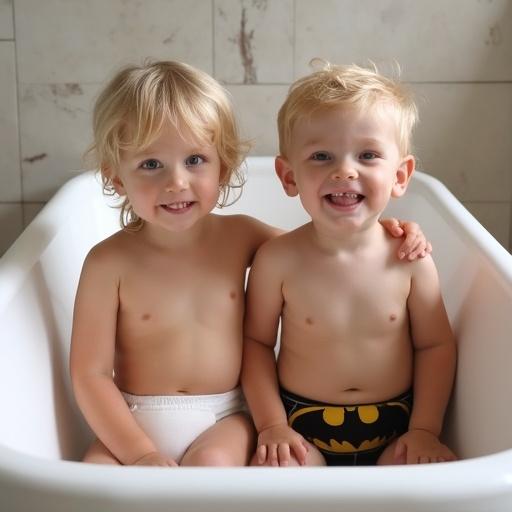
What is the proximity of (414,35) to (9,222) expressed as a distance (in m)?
1.10

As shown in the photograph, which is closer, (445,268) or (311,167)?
(311,167)

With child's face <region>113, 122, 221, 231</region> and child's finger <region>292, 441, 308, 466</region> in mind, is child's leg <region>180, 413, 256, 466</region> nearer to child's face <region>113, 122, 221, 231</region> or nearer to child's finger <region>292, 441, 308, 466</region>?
child's finger <region>292, 441, 308, 466</region>

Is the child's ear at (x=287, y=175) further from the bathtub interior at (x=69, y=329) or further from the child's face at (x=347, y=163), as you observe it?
the bathtub interior at (x=69, y=329)

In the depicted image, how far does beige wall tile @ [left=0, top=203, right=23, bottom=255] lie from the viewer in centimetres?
221

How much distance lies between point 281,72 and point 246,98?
10 centimetres

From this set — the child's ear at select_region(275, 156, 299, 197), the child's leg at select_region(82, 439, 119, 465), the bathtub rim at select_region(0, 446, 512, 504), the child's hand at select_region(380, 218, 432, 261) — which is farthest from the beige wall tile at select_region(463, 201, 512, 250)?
the bathtub rim at select_region(0, 446, 512, 504)

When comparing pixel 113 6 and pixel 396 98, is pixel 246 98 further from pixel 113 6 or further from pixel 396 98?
pixel 396 98

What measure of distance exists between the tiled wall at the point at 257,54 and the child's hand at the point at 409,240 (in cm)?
88

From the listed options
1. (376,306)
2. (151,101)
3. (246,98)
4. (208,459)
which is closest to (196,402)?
(208,459)

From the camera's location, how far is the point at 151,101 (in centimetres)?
120

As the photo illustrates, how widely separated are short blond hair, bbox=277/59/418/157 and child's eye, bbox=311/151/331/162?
5 centimetres

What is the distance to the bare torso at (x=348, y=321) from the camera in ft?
4.15

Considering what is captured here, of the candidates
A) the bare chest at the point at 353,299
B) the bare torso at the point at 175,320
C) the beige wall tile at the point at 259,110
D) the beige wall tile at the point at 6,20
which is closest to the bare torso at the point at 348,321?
the bare chest at the point at 353,299

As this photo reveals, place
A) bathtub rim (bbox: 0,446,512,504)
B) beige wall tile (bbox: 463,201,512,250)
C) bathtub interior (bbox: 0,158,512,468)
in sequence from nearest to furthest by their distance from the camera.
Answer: bathtub rim (bbox: 0,446,512,504) < bathtub interior (bbox: 0,158,512,468) < beige wall tile (bbox: 463,201,512,250)
